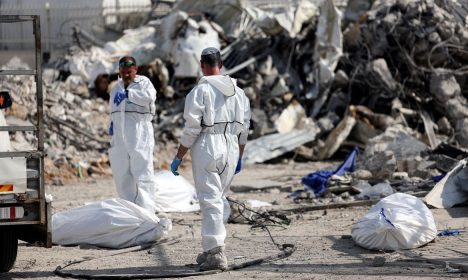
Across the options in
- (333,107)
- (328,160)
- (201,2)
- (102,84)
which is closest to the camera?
(328,160)

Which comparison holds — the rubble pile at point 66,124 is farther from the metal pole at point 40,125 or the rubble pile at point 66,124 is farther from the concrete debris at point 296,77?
the metal pole at point 40,125

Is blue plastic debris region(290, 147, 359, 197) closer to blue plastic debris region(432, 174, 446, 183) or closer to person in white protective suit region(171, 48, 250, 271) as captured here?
blue plastic debris region(432, 174, 446, 183)

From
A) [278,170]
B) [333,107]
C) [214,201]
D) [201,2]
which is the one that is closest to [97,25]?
[201,2]

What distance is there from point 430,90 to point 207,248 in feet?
34.9

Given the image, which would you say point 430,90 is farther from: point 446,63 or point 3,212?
point 3,212

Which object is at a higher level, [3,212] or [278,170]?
[3,212]

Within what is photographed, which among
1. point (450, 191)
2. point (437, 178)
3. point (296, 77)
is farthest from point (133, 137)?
point (296, 77)

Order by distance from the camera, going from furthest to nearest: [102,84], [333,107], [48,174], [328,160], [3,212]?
[102,84] → [333,107] → [328,160] → [48,174] → [3,212]

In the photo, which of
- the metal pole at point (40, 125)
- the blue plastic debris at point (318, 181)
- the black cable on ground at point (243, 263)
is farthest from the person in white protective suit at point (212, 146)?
the blue plastic debris at point (318, 181)

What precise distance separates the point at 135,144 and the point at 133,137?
74mm

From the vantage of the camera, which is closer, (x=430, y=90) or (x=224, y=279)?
(x=224, y=279)

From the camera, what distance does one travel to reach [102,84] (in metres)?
19.7

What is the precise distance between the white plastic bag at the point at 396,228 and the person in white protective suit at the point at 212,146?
1370mm

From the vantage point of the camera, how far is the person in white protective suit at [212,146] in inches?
293
